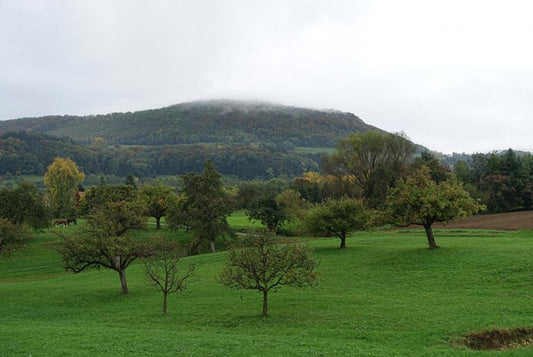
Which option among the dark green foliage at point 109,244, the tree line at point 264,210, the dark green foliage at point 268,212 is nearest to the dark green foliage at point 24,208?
the tree line at point 264,210

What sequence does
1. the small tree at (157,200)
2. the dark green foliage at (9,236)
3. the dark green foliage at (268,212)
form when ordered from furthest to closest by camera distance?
the small tree at (157,200) → the dark green foliage at (268,212) → the dark green foliage at (9,236)

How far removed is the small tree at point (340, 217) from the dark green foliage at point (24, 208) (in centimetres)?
4889

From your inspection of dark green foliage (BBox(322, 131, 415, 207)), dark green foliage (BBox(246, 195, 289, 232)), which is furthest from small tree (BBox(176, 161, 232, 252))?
dark green foliage (BBox(322, 131, 415, 207))

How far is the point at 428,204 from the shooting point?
3928 cm

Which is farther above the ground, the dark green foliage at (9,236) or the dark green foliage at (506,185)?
the dark green foliage at (506,185)

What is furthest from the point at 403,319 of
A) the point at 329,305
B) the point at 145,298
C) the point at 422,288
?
the point at 145,298

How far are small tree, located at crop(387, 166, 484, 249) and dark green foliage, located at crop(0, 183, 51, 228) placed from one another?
2321 inches

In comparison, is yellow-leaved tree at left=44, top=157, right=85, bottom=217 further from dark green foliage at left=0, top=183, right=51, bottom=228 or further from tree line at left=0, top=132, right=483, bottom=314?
dark green foliage at left=0, top=183, right=51, bottom=228

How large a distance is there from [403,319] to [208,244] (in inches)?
2015

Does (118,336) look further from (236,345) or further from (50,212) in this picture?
(50,212)

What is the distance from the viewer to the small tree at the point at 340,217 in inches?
1860

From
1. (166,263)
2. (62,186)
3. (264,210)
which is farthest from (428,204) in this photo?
(62,186)

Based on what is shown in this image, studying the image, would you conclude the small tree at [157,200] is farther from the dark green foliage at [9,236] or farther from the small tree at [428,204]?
the small tree at [428,204]

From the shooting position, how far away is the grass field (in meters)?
17.9
